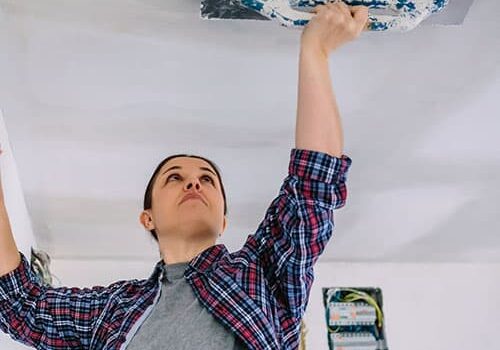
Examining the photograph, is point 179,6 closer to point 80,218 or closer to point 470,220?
point 80,218

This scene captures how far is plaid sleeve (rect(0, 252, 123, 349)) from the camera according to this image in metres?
1.15

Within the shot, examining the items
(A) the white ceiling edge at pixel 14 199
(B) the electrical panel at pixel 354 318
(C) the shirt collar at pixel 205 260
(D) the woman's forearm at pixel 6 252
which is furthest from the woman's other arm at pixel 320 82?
(B) the electrical panel at pixel 354 318

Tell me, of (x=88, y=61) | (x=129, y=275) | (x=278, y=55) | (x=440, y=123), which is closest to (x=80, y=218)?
(x=129, y=275)

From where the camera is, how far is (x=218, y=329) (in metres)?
1.01

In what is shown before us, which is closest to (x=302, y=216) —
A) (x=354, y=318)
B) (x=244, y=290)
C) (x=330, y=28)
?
(x=244, y=290)

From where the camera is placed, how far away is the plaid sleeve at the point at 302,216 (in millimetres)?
984

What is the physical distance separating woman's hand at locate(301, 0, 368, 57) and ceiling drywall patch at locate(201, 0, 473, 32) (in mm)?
80

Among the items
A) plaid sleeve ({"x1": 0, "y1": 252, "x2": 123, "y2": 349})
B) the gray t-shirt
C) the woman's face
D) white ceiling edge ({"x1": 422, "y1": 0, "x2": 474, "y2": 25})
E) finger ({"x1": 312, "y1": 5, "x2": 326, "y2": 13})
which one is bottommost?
the gray t-shirt

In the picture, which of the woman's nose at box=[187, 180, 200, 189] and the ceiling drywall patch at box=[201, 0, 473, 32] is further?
the woman's nose at box=[187, 180, 200, 189]

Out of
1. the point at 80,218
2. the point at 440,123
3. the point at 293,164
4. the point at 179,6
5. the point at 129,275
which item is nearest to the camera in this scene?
the point at 293,164

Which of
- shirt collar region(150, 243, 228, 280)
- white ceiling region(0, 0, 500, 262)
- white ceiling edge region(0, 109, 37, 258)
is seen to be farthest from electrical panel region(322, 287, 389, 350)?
shirt collar region(150, 243, 228, 280)

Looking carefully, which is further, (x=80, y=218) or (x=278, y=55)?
(x=80, y=218)

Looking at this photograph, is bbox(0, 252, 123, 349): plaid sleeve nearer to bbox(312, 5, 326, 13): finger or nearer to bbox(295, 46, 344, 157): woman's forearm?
bbox(295, 46, 344, 157): woman's forearm

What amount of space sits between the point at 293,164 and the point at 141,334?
1.10 feet
